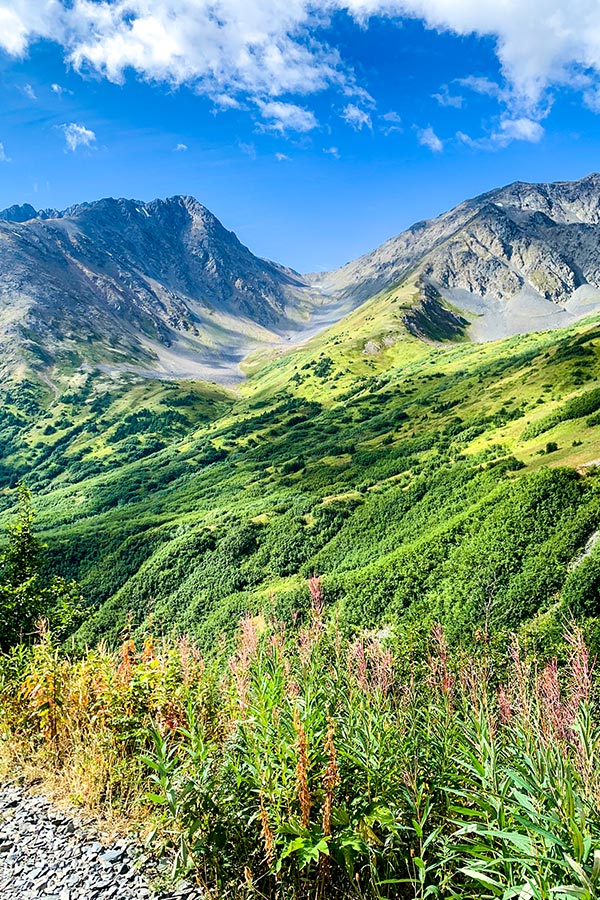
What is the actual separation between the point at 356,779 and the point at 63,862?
4.01 meters

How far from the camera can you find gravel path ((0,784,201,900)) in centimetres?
627

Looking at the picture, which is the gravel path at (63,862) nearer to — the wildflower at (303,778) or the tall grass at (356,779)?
the tall grass at (356,779)

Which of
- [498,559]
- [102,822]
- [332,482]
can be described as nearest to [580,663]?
[102,822]

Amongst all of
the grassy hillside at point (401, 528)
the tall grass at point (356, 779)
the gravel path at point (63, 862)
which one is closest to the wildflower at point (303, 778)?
the tall grass at point (356, 779)

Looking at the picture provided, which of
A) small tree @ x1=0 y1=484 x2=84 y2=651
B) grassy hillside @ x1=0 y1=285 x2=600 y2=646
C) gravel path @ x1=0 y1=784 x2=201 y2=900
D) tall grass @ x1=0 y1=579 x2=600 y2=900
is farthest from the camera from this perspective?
grassy hillside @ x1=0 y1=285 x2=600 y2=646

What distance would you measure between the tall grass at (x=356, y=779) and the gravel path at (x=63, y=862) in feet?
1.35

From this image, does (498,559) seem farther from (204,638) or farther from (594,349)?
(594,349)

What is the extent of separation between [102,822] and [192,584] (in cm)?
10889

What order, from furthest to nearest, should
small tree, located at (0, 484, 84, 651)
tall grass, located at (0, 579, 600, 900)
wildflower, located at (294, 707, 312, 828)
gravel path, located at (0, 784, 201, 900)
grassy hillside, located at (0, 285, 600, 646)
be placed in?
grassy hillside, located at (0, 285, 600, 646) → small tree, located at (0, 484, 84, 651) → gravel path, located at (0, 784, 201, 900) → wildflower, located at (294, 707, 312, 828) → tall grass, located at (0, 579, 600, 900)

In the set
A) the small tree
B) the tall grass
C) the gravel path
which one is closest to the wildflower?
the tall grass

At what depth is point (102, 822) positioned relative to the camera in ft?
24.3

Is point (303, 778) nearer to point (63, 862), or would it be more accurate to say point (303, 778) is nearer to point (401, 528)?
point (63, 862)

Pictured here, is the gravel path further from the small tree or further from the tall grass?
the small tree

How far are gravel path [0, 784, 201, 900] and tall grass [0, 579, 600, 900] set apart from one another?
1.35 feet
